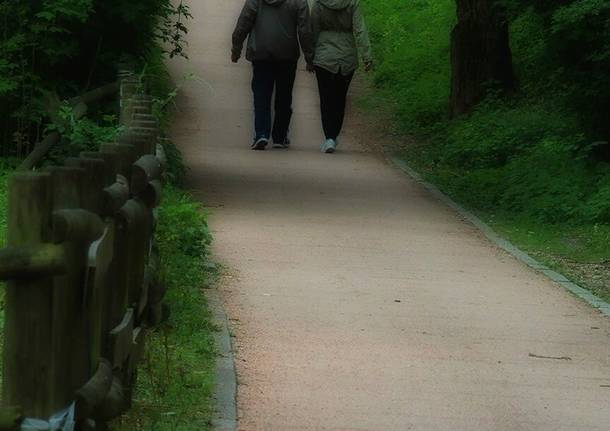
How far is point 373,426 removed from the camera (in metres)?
6.92

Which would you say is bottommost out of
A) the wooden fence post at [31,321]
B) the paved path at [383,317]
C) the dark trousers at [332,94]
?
the paved path at [383,317]

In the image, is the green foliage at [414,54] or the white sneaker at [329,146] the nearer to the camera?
the white sneaker at [329,146]

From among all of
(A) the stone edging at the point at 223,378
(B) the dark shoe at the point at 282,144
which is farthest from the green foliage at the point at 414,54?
(A) the stone edging at the point at 223,378

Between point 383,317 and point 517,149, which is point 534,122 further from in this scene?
point 383,317

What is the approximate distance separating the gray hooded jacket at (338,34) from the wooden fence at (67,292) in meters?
12.0

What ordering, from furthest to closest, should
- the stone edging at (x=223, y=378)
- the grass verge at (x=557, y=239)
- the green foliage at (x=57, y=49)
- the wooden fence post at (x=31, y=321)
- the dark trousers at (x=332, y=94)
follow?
the dark trousers at (x=332, y=94), the green foliage at (x=57, y=49), the grass verge at (x=557, y=239), the stone edging at (x=223, y=378), the wooden fence post at (x=31, y=321)

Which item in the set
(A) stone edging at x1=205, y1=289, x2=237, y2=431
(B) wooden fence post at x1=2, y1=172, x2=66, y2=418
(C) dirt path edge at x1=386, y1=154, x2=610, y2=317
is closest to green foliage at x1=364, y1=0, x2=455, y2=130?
(C) dirt path edge at x1=386, y1=154, x2=610, y2=317

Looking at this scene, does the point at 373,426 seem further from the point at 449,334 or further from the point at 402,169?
the point at 402,169

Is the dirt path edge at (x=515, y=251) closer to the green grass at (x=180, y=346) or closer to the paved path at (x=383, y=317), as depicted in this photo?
the paved path at (x=383, y=317)

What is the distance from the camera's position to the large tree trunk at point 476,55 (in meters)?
18.8

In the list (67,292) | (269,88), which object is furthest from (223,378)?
(269,88)

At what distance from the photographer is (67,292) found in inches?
159

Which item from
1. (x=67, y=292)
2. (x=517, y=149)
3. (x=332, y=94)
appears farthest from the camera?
(x=332, y=94)

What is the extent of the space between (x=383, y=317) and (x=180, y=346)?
1.87 meters
